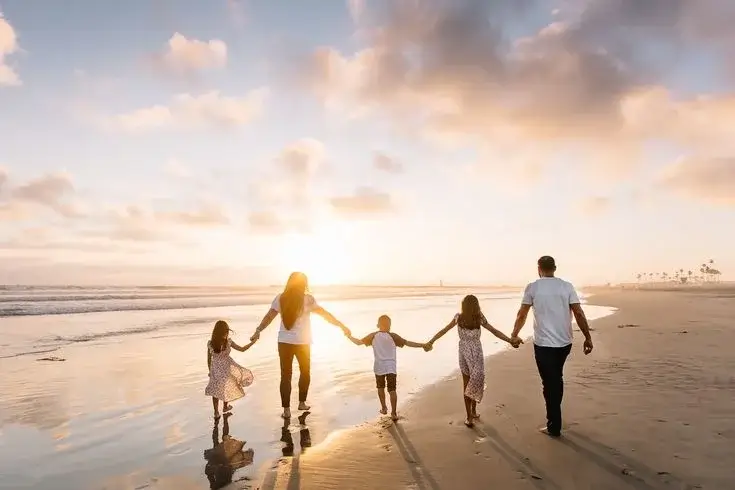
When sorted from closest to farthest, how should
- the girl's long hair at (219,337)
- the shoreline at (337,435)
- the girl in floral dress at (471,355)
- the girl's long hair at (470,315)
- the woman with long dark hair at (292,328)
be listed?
the shoreline at (337,435)
the girl in floral dress at (471,355)
the girl's long hair at (470,315)
the woman with long dark hair at (292,328)
the girl's long hair at (219,337)

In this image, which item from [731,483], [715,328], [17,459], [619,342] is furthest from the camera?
[715,328]

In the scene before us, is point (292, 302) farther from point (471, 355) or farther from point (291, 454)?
point (471, 355)

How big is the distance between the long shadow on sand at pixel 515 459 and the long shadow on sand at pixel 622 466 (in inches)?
31.8

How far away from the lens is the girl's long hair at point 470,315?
802 centimetres

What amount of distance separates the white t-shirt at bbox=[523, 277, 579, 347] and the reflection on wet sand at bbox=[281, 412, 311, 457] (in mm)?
3908

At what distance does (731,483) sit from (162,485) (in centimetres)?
650

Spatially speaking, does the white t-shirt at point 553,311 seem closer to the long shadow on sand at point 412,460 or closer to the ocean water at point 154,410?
the long shadow on sand at point 412,460

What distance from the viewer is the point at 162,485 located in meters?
5.60

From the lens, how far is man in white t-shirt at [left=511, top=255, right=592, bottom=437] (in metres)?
7.16

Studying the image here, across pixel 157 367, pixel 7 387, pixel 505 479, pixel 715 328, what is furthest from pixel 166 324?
pixel 715 328

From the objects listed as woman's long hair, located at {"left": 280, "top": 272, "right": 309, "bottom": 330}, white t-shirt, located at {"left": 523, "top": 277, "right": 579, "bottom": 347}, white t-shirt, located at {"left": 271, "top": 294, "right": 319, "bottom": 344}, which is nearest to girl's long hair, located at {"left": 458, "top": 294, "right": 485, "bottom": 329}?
white t-shirt, located at {"left": 523, "top": 277, "right": 579, "bottom": 347}

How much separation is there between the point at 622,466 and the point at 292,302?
565cm

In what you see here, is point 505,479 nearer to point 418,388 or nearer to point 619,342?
point 418,388

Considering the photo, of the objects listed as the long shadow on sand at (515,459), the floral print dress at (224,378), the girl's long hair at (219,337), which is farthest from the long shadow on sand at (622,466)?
the girl's long hair at (219,337)
